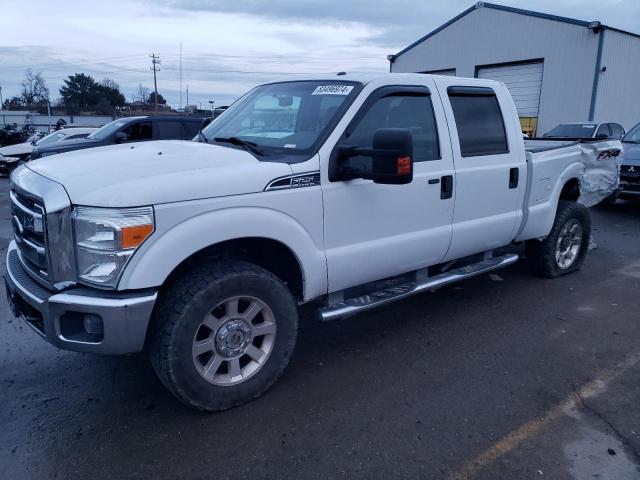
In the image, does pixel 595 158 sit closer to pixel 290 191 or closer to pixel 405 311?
pixel 405 311

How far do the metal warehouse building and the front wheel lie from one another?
20.3 m

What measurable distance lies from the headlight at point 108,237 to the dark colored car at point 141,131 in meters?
9.64

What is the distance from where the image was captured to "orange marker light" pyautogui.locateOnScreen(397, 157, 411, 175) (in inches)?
119

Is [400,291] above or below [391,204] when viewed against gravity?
below


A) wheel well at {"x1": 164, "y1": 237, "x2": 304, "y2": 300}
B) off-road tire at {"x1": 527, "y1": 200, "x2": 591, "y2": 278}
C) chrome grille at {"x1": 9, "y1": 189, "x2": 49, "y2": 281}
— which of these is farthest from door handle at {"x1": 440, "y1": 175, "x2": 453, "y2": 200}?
chrome grille at {"x1": 9, "y1": 189, "x2": 49, "y2": 281}

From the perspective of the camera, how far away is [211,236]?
9.41 feet

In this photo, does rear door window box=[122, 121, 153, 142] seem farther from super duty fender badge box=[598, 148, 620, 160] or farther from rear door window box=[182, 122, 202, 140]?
super duty fender badge box=[598, 148, 620, 160]

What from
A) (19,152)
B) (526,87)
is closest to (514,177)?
(19,152)

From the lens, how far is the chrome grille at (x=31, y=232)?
2.87m

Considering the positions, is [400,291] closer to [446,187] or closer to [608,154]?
[446,187]

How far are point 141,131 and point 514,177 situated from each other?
987 cm

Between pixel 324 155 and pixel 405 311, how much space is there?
211 centimetres

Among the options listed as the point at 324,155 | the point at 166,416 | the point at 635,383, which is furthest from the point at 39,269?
the point at 635,383

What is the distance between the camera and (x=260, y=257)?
3469mm
